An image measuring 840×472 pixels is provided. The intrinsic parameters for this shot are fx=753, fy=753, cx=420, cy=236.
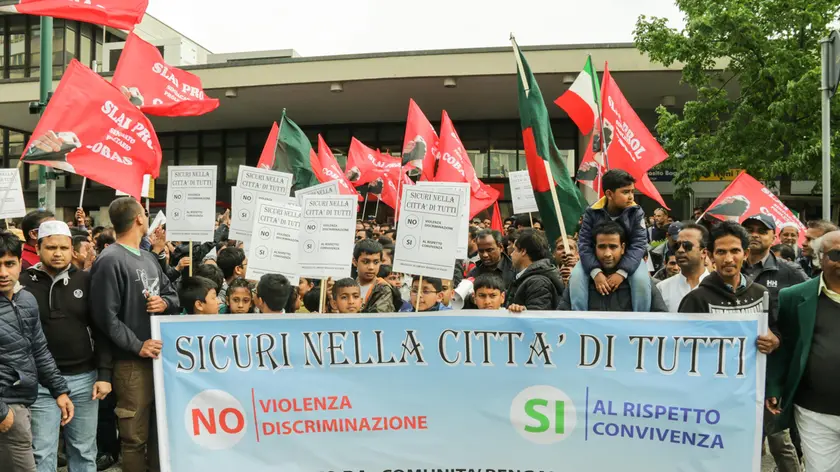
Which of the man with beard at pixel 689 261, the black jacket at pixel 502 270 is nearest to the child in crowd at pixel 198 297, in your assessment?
the black jacket at pixel 502 270

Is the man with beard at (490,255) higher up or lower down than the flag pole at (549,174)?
lower down

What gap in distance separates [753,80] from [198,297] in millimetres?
13830

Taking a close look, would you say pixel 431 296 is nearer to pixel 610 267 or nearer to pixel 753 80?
pixel 610 267

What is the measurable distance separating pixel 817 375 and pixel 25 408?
4.25 metres

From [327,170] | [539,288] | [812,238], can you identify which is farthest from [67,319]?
[327,170]

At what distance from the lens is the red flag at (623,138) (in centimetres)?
864

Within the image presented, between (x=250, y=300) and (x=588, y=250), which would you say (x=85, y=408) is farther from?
(x=588, y=250)

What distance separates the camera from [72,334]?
4609 mm

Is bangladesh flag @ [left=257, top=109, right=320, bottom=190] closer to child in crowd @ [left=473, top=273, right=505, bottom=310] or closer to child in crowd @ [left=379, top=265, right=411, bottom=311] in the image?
child in crowd @ [left=379, top=265, right=411, bottom=311]

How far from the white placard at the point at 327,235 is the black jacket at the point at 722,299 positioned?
7.11 feet

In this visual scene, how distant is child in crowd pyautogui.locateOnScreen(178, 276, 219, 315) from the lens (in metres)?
5.26

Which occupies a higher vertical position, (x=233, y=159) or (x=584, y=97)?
(x=233, y=159)

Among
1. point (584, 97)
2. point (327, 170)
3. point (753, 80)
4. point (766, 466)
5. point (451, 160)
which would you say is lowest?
point (766, 466)

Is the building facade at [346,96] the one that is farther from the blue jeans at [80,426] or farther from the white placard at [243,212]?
the blue jeans at [80,426]
